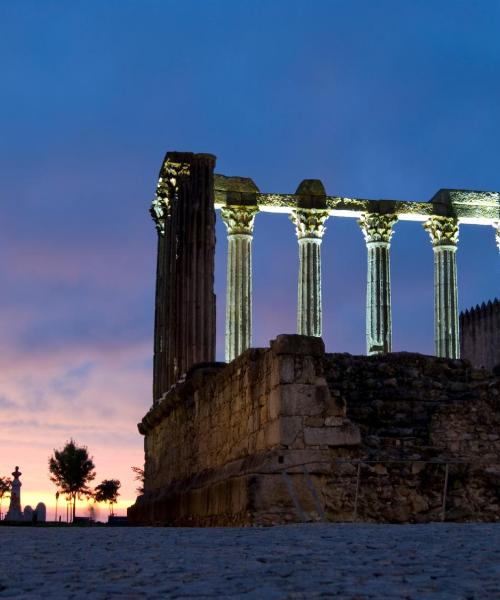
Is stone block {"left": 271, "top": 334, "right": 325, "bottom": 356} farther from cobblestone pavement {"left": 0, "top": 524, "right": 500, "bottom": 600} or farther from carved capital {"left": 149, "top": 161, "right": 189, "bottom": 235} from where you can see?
carved capital {"left": 149, "top": 161, "right": 189, "bottom": 235}

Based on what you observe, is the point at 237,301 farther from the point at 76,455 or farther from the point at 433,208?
the point at 76,455

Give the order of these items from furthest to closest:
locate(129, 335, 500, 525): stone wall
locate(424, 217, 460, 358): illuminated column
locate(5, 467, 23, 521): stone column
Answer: locate(5, 467, 23, 521): stone column, locate(424, 217, 460, 358): illuminated column, locate(129, 335, 500, 525): stone wall

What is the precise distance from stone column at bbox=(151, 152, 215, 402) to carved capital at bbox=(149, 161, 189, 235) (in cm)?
2

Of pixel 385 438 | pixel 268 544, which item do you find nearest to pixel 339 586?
pixel 268 544

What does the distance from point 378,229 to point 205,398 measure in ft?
49.5

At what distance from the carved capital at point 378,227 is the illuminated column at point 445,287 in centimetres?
124

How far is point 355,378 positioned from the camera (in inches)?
539

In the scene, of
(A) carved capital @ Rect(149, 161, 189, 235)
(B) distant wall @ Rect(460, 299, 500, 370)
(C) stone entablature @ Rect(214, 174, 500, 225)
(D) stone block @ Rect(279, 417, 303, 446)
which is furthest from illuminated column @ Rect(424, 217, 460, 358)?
(D) stone block @ Rect(279, 417, 303, 446)

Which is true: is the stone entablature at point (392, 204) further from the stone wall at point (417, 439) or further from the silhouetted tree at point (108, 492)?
the silhouetted tree at point (108, 492)

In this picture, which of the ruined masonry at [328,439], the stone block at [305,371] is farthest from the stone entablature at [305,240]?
the stone block at [305,371]

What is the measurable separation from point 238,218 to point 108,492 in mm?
43839

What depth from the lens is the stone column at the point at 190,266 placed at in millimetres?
22656

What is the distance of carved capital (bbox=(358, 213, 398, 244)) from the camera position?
30.9m

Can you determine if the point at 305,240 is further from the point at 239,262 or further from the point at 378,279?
the point at 378,279
